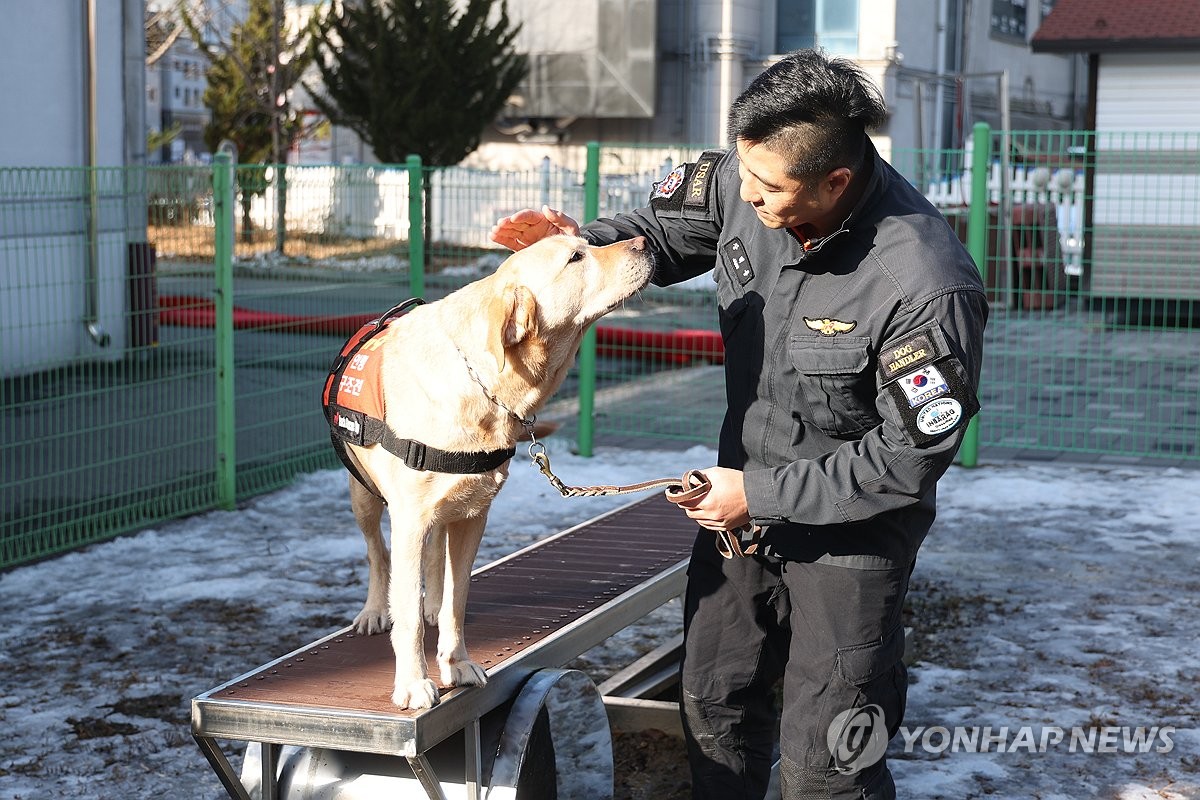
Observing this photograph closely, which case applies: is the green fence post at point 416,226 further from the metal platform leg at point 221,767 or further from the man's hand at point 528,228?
the metal platform leg at point 221,767

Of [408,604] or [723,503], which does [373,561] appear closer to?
[408,604]

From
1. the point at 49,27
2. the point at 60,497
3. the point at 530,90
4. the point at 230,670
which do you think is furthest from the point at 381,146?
the point at 230,670

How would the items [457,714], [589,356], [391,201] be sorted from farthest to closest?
1. [589,356]
2. [391,201]
3. [457,714]

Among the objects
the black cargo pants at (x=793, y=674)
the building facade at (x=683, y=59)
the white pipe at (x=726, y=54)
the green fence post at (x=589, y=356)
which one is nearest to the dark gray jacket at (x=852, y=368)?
the black cargo pants at (x=793, y=674)

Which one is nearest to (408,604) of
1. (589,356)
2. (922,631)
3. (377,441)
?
(377,441)

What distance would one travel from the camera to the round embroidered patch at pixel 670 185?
3.57m

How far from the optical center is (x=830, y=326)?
115 inches

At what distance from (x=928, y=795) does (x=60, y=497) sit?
5232 millimetres

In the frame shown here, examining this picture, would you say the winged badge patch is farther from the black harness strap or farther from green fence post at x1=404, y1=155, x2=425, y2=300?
green fence post at x1=404, y1=155, x2=425, y2=300

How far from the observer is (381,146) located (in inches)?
874

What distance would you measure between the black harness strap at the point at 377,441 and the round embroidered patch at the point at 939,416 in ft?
3.64

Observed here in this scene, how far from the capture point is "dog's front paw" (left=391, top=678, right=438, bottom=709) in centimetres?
320

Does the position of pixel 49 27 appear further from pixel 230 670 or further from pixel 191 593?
A: pixel 230 670

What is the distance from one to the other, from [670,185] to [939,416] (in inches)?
48.1
